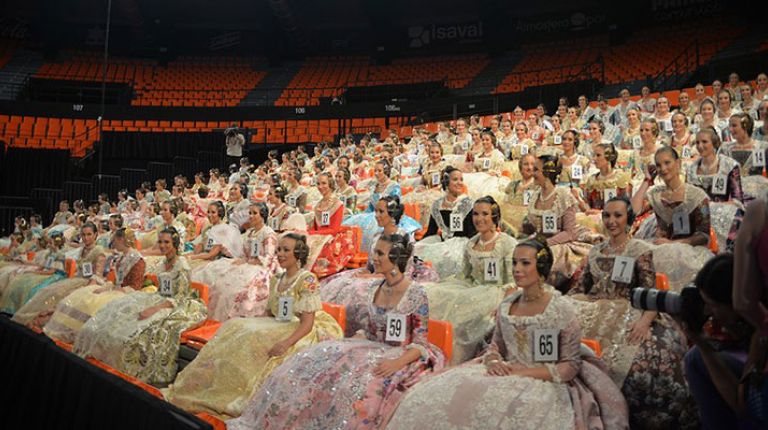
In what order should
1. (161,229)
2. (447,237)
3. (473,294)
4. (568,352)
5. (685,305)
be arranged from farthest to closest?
(161,229) < (447,237) < (473,294) < (568,352) < (685,305)

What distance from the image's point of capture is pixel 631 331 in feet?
10.7

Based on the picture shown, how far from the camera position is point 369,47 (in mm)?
23734

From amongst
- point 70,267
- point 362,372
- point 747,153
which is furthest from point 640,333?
point 70,267

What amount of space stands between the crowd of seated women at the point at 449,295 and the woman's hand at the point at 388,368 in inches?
0.4

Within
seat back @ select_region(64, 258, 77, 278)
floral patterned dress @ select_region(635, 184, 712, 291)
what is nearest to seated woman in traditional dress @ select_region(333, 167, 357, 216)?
seat back @ select_region(64, 258, 77, 278)

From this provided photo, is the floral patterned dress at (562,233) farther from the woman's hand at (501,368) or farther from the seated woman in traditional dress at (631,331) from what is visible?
the woman's hand at (501,368)

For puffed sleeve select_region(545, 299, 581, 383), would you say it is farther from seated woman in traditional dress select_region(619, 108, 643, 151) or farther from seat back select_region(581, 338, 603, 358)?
seated woman in traditional dress select_region(619, 108, 643, 151)

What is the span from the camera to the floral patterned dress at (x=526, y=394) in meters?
2.68

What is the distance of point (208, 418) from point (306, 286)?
0.92 m

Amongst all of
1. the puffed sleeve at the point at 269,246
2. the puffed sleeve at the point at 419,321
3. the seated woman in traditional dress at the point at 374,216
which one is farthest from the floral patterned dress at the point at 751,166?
the puffed sleeve at the point at 269,246

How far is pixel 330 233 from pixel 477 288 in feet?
7.91

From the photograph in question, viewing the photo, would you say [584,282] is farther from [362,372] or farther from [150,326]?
[150,326]

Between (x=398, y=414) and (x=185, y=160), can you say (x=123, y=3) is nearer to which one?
(x=185, y=160)

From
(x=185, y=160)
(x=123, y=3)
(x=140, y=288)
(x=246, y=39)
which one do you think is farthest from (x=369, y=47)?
(x=140, y=288)
